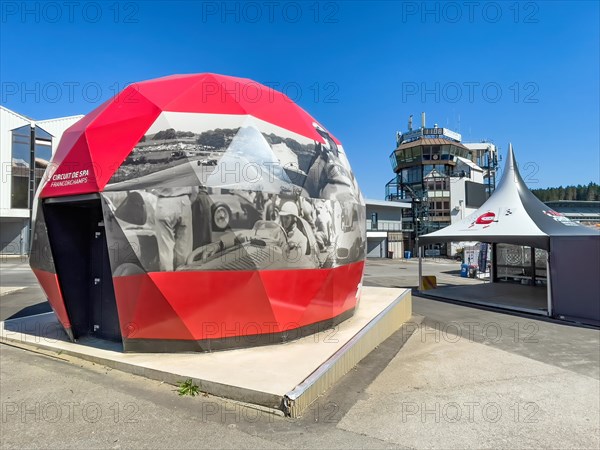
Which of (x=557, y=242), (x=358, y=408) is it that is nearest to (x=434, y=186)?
(x=557, y=242)

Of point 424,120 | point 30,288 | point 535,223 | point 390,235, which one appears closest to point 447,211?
point 390,235

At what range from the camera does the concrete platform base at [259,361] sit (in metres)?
4.95

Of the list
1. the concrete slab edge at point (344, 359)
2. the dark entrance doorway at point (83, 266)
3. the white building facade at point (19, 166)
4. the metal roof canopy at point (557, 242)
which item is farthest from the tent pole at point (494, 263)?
the white building facade at point (19, 166)

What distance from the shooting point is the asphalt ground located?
4.21 meters

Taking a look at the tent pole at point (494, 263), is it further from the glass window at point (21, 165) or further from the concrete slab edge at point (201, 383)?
the glass window at point (21, 165)

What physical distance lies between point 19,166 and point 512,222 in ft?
135

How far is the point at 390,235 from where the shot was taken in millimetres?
47875

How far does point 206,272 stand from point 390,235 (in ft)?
143

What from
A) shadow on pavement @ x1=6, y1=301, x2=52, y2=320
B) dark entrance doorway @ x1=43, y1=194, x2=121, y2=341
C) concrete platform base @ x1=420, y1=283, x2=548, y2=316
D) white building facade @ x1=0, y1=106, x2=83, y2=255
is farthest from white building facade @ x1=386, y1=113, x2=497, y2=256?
dark entrance doorway @ x1=43, y1=194, x2=121, y2=341

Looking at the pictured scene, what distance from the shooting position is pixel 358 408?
16.7 feet

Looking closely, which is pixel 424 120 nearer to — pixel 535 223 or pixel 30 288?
pixel 535 223

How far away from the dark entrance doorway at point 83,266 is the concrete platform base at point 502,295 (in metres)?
12.9

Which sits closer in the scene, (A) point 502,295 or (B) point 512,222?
(B) point 512,222

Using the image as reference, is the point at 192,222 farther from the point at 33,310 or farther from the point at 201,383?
the point at 33,310
